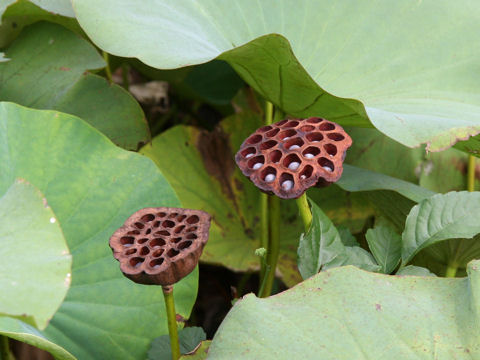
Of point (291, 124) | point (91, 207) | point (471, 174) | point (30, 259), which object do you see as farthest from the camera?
point (471, 174)

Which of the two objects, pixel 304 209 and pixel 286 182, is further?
pixel 304 209

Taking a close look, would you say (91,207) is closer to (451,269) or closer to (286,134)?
(286,134)

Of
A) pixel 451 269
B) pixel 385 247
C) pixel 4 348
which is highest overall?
pixel 385 247

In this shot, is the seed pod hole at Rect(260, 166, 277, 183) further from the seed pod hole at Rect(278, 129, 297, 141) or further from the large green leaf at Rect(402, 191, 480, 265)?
the large green leaf at Rect(402, 191, 480, 265)

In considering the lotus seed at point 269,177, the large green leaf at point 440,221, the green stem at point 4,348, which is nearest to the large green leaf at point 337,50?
the large green leaf at point 440,221

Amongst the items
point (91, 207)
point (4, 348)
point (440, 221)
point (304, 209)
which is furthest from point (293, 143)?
point (4, 348)

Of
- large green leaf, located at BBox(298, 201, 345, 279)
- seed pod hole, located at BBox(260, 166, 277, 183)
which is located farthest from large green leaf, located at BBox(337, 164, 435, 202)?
seed pod hole, located at BBox(260, 166, 277, 183)

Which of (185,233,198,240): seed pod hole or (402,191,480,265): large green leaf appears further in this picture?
(402,191,480,265): large green leaf
